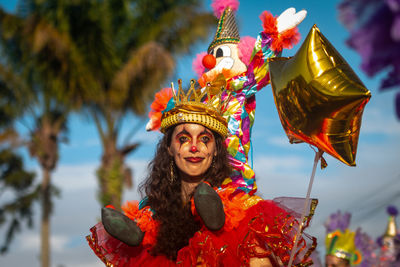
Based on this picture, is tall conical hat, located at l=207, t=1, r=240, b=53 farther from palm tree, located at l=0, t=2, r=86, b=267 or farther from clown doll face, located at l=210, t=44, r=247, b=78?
palm tree, located at l=0, t=2, r=86, b=267

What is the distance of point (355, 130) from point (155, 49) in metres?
8.78

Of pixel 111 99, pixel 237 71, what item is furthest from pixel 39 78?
pixel 237 71

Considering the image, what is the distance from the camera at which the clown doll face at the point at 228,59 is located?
132 inches

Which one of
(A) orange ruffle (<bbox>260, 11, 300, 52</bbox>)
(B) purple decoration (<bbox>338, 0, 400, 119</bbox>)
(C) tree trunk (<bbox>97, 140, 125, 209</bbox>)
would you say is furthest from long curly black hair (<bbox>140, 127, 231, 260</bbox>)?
(C) tree trunk (<bbox>97, 140, 125, 209</bbox>)

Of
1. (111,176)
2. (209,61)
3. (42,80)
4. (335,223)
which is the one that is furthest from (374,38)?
(42,80)

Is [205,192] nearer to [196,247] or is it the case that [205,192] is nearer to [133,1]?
[196,247]

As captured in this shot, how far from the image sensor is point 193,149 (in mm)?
2635

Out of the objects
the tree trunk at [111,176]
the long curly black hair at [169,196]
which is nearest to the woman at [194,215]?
the long curly black hair at [169,196]

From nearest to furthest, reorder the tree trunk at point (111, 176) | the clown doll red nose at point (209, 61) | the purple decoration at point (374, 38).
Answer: the purple decoration at point (374, 38) < the clown doll red nose at point (209, 61) < the tree trunk at point (111, 176)

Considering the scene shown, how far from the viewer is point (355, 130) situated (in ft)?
6.12

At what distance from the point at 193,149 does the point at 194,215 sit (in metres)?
0.38

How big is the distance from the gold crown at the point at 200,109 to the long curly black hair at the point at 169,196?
0.08m

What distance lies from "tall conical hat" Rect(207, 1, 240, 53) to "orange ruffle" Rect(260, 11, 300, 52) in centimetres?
38

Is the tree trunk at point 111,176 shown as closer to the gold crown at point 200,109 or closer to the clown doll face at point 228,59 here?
the clown doll face at point 228,59
